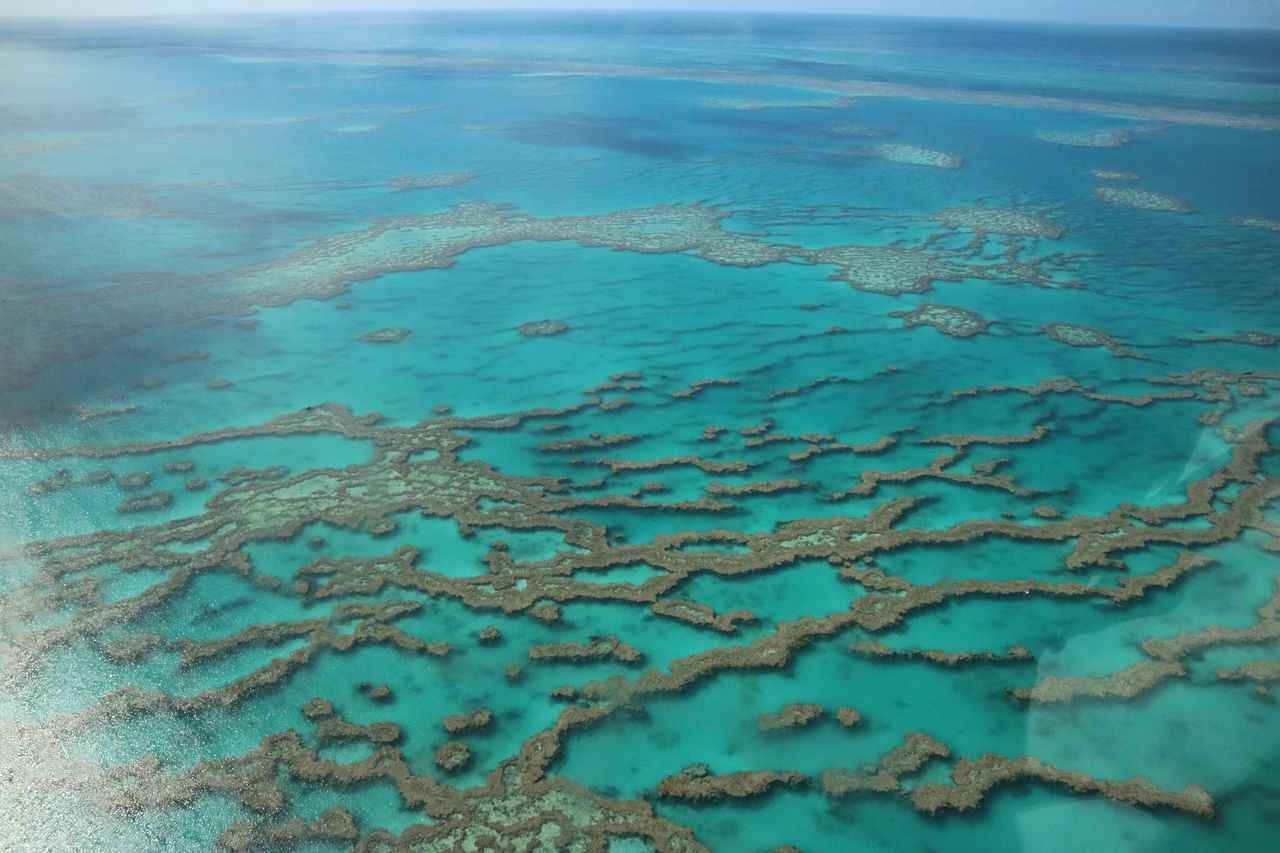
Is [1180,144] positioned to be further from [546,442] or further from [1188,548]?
[546,442]

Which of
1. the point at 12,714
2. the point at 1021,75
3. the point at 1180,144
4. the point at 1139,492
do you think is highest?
the point at 1021,75

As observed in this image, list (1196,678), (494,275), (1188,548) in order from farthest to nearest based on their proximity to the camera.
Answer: (494,275) < (1188,548) < (1196,678)

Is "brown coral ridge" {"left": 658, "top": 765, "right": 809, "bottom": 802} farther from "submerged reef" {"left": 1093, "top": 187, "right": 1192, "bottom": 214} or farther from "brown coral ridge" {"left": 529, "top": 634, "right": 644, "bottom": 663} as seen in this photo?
"submerged reef" {"left": 1093, "top": 187, "right": 1192, "bottom": 214}

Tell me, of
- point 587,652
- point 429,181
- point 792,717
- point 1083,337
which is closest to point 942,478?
point 792,717

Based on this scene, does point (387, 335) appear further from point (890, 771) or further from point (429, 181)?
point (429, 181)

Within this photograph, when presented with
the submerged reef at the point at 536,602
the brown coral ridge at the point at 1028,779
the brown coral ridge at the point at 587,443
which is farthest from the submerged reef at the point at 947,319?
the brown coral ridge at the point at 1028,779

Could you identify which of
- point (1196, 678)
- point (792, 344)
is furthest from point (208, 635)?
point (792, 344)
